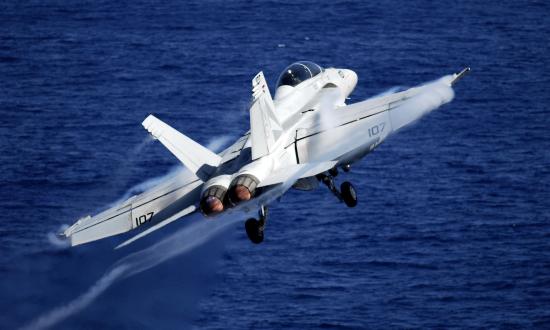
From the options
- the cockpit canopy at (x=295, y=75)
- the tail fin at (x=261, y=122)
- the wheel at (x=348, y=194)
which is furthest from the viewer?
the cockpit canopy at (x=295, y=75)

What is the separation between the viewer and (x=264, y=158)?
67.1 meters

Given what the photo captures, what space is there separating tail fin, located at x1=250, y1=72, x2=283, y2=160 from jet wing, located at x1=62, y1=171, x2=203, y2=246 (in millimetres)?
4418

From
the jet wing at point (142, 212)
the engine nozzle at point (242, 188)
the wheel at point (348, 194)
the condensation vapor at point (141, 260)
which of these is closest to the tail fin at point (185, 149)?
the jet wing at point (142, 212)

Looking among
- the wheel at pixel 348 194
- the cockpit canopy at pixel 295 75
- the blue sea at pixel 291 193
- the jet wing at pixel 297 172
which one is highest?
the blue sea at pixel 291 193

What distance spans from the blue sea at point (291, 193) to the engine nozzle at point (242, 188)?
3189cm

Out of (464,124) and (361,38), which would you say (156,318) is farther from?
(361,38)

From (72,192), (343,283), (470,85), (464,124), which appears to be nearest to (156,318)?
(343,283)

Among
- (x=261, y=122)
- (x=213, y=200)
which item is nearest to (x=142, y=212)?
(x=213, y=200)

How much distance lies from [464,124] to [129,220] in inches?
3827

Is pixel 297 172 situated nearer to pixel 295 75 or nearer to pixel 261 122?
pixel 261 122

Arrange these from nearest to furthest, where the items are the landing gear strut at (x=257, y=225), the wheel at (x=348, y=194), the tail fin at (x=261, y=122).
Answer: the tail fin at (x=261, y=122)
the landing gear strut at (x=257, y=225)
the wheel at (x=348, y=194)

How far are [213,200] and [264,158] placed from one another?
13.2 feet

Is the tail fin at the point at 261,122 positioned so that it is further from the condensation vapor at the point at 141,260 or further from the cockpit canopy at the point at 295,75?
the condensation vapor at the point at 141,260

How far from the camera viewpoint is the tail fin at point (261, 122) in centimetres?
6619
